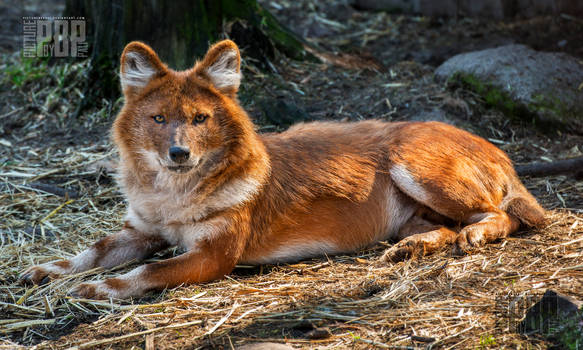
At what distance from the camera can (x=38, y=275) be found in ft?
13.6

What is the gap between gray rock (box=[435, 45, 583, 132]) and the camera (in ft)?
22.6

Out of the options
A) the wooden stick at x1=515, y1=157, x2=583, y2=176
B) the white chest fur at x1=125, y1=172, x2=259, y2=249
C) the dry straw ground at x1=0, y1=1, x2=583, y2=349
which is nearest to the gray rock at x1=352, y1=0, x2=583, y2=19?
the dry straw ground at x1=0, y1=1, x2=583, y2=349

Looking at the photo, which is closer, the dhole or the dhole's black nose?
the dhole's black nose

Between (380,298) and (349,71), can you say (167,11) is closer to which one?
(349,71)

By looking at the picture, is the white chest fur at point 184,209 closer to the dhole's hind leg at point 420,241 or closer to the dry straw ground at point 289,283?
the dry straw ground at point 289,283

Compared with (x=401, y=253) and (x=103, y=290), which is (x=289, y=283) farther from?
(x=103, y=290)

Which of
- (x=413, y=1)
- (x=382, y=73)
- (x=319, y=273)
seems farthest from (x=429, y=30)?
(x=319, y=273)

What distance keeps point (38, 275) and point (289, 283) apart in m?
1.67

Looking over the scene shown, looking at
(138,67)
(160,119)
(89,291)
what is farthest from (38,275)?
(138,67)

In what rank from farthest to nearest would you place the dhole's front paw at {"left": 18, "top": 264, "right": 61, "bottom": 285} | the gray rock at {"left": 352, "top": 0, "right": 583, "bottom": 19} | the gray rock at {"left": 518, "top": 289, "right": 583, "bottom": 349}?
the gray rock at {"left": 352, "top": 0, "right": 583, "bottom": 19}
the dhole's front paw at {"left": 18, "top": 264, "right": 61, "bottom": 285}
the gray rock at {"left": 518, "top": 289, "right": 583, "bottom": 349}

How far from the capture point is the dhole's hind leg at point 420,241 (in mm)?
4426

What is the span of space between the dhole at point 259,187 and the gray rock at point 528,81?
7.07ft

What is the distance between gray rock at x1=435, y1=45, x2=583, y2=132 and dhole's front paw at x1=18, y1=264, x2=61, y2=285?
5.07 m

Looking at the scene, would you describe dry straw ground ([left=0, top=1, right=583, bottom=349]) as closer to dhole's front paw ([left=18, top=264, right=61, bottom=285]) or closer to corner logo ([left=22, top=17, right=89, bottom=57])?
dhole's front paw ([left=18, top=264, right=61, bottom=285])
